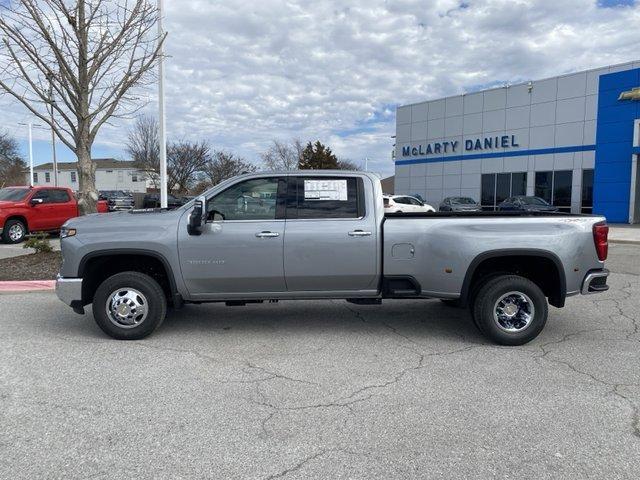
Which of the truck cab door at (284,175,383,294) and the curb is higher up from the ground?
the truck cab door at (284,175,383,294)

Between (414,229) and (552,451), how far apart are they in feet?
8.76

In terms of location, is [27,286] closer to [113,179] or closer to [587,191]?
[587,191]

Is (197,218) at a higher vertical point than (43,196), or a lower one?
lower

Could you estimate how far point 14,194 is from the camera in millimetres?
15125

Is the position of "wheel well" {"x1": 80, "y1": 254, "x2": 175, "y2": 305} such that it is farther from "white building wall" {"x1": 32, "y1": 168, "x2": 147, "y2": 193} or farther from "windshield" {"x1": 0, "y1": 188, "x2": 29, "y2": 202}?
"white building wall" {"x1": 32, "y1": 168, "x2": 147, "y2": 193}

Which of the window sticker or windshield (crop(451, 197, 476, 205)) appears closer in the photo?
the window sticker

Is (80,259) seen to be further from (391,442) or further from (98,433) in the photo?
(391,442)

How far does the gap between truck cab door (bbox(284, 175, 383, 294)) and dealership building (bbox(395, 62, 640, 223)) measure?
85.5 ft

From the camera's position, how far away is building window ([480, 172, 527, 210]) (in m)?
32.0

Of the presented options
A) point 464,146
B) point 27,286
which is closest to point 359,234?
point 27,286

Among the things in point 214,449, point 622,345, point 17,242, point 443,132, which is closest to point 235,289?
point 214,449

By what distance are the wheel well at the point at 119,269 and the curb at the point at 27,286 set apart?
10.6 feet

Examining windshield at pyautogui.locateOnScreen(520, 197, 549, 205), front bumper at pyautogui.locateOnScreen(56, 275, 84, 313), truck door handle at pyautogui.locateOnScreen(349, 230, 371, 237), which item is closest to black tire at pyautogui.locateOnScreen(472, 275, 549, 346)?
truck door handle at pyautogui.locateOnScreen(349, 230, 371, 237)

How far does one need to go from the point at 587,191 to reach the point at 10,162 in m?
64.0
